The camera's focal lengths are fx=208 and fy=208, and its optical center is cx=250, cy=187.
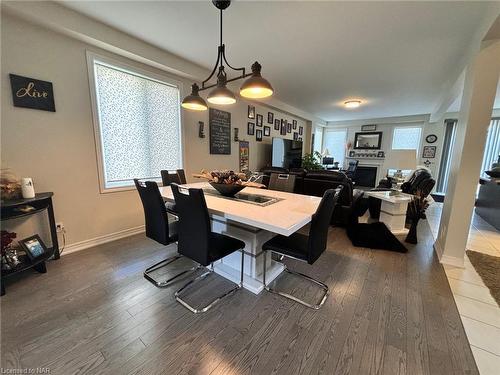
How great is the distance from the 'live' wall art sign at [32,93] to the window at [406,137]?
882 cm

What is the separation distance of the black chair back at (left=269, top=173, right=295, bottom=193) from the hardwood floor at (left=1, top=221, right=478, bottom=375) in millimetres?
1107

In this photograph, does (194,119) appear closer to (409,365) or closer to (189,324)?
(189,324)

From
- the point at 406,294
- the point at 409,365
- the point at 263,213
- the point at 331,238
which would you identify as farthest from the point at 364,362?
the point at 331,238

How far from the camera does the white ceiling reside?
6.56 feet

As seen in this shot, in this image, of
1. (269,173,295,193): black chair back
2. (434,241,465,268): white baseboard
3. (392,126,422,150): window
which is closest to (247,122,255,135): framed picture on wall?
(269,173,295,193): black chair back

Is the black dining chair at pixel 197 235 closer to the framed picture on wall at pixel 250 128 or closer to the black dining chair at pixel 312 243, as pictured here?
the black dining chair at pixel 312 243

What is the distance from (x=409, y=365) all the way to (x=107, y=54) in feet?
13.3

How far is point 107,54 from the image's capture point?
2566mm

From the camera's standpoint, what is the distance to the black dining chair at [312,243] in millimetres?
1528

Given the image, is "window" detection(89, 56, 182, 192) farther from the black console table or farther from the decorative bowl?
the decorative bowl

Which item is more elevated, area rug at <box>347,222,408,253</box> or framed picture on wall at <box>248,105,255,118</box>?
framed picture on wall at <box>248,105,255,118</box>

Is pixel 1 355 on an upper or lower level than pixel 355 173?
lower

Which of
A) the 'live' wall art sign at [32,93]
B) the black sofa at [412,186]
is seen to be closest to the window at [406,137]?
the black sofa at [412,186]

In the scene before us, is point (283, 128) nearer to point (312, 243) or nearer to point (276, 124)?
point (276, 124)
